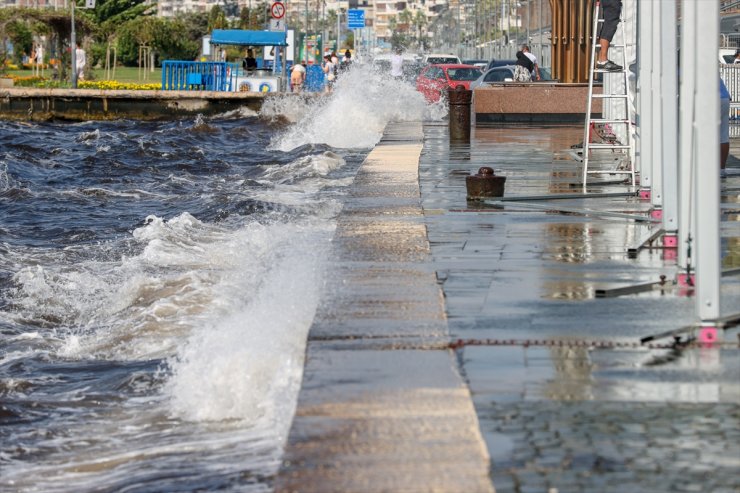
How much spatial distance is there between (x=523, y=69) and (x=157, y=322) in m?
20.6

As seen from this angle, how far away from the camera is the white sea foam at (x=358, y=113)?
27.1 m

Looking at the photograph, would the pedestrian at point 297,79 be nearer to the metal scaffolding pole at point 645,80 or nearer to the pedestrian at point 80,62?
the pedestrian at point 80,62

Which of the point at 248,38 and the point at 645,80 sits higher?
the point at 248,38

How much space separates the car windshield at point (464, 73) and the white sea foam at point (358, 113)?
5.37m

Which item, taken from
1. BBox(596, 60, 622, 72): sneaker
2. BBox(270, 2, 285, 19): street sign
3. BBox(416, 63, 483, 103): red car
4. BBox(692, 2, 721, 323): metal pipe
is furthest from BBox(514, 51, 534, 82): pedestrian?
BBox(692, 2, 721, 323): metal pipe

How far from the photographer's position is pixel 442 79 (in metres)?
33.5

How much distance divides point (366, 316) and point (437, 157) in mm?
10003

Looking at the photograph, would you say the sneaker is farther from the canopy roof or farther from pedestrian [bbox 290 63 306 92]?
the canopy roof

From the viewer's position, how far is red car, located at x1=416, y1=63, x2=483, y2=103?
31.2 meters

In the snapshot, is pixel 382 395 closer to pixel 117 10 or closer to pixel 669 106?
pixel 669 106

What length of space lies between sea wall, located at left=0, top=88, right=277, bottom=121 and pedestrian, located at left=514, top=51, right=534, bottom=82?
1222cm

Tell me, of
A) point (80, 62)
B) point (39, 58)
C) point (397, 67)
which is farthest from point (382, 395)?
point (39, 58)

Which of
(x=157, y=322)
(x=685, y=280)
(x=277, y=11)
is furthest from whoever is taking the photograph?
(x=277, y=11)

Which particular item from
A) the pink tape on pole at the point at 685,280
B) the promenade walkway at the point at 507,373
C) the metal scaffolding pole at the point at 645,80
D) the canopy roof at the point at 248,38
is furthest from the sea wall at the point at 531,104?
the canopy roof at the point at 248,38
